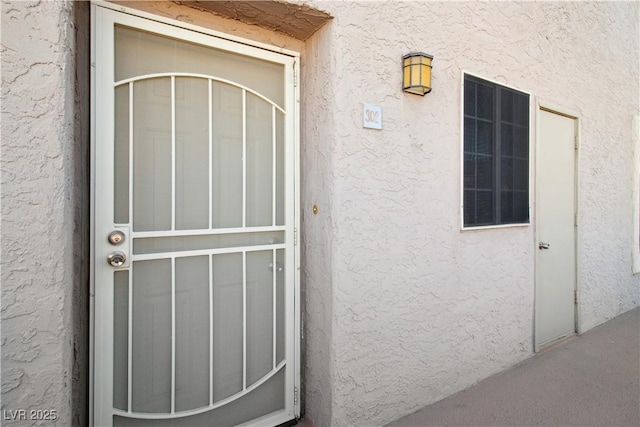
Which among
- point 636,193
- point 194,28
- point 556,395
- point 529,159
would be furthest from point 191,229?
point 636,193

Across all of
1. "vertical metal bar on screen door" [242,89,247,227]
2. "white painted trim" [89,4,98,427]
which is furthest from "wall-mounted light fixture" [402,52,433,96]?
"white painted trim" [89,4,98,427]

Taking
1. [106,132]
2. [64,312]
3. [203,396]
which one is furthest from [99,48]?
[203,396]

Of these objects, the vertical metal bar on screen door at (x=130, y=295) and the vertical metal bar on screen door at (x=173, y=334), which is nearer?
the vertical metal bar on screen door at (x=130, y=295)

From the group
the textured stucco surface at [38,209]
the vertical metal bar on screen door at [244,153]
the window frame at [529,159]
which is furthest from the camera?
the window frame at [529,159]

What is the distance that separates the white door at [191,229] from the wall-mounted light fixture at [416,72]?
2.76 feet

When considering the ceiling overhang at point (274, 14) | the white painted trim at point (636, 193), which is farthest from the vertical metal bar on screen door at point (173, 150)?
the white painted trim at point (636, 193)

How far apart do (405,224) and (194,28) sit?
1.91 m

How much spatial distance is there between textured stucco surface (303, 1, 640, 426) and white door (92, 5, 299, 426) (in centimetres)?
27

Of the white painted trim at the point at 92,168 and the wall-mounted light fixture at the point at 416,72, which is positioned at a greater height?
the wall-mounted light fixture at the point at 416,72

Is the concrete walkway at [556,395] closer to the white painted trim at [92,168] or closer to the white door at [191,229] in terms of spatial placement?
the white door at [191,229]

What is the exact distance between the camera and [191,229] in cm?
217

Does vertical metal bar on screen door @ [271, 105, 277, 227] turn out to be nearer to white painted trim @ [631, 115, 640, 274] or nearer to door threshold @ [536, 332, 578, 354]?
door threshold @ [536, 332, 578, 354]

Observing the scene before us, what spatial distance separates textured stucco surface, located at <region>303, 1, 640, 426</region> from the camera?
7.85ft

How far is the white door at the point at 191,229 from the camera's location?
1.93 m
